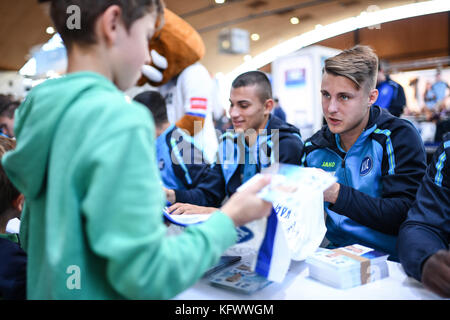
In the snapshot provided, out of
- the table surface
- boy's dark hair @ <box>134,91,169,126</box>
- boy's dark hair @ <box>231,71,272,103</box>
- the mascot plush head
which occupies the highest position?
the mascot plush head

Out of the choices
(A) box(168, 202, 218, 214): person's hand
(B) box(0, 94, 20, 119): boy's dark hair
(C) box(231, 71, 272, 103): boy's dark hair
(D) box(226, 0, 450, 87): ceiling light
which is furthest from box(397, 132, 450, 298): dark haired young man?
(D) box(226, 0, 450, 87): ceiling light

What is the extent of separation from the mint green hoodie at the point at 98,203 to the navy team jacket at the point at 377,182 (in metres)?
0.81

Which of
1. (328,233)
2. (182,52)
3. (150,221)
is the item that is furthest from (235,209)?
(182,52)

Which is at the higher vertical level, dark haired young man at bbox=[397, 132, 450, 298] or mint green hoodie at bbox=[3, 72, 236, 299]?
mint green hoodie at bbox=[3, 72, 236, 299]

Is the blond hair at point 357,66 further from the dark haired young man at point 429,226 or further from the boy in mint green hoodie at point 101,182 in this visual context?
the boy in mint green hoodie at point 101,182

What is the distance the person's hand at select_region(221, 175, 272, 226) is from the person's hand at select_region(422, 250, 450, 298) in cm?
43

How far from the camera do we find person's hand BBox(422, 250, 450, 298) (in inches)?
33.3

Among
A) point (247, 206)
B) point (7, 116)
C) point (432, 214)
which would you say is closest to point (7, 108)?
point (7, 116)

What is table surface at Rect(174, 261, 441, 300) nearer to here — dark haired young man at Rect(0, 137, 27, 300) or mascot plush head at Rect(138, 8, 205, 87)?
dark haired young man at Rect(0, 137, 27, 300)

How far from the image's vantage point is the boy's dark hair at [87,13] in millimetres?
676

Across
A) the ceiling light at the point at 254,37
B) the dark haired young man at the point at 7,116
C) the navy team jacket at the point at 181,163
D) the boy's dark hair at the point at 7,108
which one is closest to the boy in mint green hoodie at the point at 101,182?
the navy team jacket at the point at 181,163

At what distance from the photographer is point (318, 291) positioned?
0.91 meters

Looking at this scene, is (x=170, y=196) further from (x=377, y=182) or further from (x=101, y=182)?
(x=101, y=182)

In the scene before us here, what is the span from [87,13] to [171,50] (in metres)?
1.90
